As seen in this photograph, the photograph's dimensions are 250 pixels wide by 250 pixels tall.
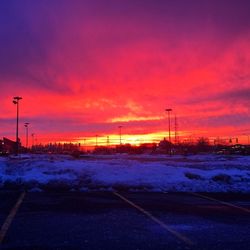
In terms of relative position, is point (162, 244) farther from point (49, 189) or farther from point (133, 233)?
point (49, 189)

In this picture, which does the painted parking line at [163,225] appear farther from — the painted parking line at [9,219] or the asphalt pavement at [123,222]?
the painted parking line at [9,219]

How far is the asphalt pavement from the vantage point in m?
7.93

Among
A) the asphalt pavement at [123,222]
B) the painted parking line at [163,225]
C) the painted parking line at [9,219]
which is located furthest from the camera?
the painted parking line at [9,219]

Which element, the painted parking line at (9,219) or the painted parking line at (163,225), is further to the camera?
the painted parking line at (9,219)

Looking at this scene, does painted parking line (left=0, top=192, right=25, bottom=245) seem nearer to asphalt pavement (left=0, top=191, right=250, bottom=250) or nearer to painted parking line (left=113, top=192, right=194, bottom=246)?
asphalt pavement (left=0, top=191, right=250, bottom=250)

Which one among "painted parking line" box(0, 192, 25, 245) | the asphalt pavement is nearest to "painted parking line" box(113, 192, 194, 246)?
the asphalt pavement

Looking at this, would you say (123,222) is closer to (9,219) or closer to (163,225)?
(163,225)

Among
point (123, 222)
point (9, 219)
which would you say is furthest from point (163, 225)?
point (9, 219)

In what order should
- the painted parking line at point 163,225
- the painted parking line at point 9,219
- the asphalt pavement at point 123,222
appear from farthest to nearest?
the painted parking line at point 9,219 < the painted parking line at point 163,225 < the asphalt pavement at point 123,222

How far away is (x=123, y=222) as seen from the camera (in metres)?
10.0

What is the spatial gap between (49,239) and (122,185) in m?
10.6

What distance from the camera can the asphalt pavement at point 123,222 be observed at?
793cm

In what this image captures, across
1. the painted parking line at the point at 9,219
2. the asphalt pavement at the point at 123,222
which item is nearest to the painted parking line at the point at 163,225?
the asphalt pavement at the point at 123,222

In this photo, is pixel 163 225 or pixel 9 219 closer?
pixel 163 225
